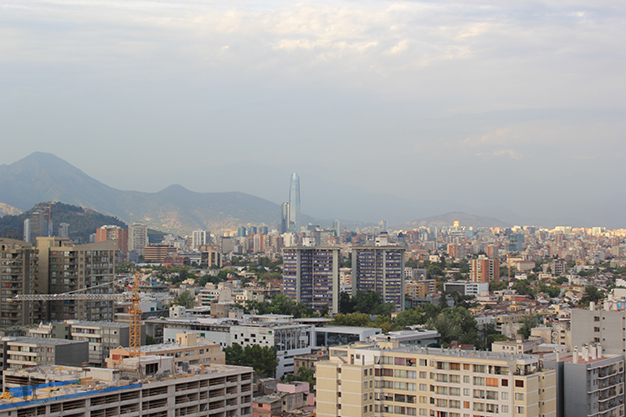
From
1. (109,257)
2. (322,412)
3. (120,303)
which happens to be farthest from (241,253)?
(322,412)

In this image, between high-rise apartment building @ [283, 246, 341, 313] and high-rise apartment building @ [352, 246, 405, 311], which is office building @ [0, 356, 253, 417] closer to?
high-rise apartment building @ [283, 246, 341, 313]

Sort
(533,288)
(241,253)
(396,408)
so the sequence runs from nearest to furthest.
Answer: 1. (396,408)
2. (533,288)
3. (241,253)

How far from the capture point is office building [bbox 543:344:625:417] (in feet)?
46.2

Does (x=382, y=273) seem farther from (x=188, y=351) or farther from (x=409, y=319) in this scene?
(x=188, y=351)

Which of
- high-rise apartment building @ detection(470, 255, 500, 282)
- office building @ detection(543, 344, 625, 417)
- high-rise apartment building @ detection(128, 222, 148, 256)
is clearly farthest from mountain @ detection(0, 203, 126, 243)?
office building @ detection(543, 344, 625, 417)

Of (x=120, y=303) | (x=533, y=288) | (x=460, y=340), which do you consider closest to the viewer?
(x=460, y=340)

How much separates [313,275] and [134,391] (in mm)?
32701

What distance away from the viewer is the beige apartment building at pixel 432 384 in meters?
12.2

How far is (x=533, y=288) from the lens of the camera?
5591cm

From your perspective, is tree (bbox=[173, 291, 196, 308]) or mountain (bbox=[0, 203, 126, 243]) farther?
mountain (bbox=[0, 203, 126, 243])

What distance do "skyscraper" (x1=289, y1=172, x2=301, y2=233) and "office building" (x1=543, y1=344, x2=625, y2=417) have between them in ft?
455

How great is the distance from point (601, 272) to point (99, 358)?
198ft

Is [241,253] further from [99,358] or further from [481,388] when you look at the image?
[481,388]

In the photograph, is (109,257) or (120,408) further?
(109,257)
